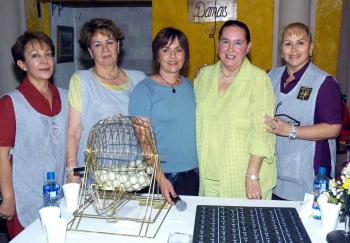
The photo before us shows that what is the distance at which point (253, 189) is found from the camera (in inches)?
77.2

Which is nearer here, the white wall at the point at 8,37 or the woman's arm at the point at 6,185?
the woman's arm at the point at 6,185

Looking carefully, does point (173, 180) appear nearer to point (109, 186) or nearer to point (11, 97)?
point (109, 186)

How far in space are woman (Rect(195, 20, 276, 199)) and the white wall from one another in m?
2.79

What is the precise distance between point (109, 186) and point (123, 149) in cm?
66

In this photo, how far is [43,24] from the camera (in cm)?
470

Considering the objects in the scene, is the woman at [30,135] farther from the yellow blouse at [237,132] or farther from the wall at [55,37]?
the wall at [55,37]

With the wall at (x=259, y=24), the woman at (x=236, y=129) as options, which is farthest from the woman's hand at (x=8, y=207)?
the wall at (x=259, y=24)

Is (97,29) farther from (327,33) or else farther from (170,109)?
(327,33)

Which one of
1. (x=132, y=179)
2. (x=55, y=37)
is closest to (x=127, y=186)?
(x=132, y=179)

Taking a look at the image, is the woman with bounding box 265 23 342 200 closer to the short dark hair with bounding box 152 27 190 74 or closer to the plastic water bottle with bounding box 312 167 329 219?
the plastic water bottle with bounding box 312 167 329 219

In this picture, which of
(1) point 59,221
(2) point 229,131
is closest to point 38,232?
(1) point 59,221

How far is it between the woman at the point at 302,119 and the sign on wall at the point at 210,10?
1.84 metres

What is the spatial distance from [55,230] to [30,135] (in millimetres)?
749

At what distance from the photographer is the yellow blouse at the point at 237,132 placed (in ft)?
6.48
